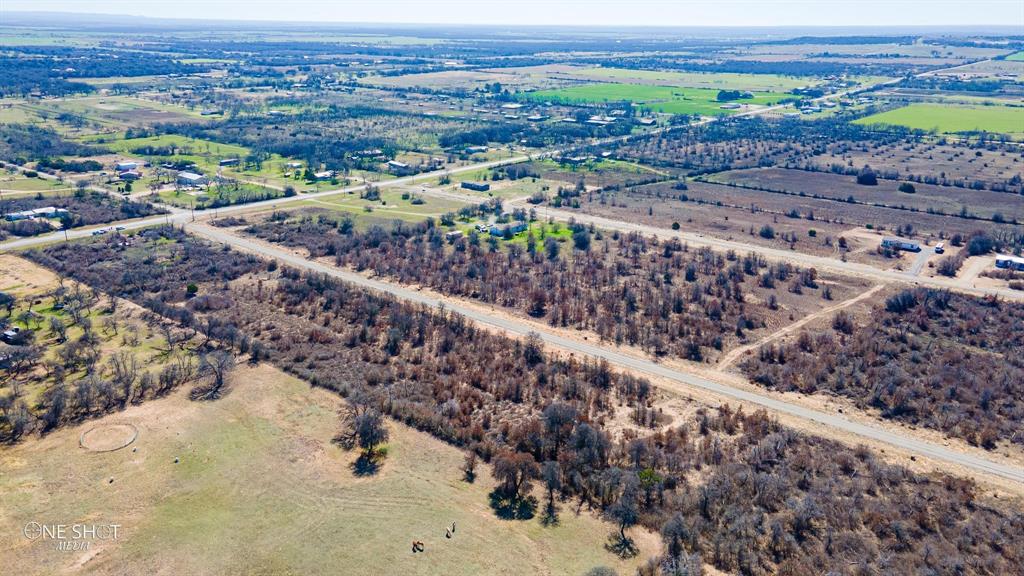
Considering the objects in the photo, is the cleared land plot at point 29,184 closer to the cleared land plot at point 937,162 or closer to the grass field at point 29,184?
the grass field at point 29,184

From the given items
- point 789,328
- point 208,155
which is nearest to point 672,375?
point 789,328

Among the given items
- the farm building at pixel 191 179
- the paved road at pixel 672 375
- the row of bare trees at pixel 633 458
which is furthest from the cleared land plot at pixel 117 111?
the row of bare trees at pixel 633 458

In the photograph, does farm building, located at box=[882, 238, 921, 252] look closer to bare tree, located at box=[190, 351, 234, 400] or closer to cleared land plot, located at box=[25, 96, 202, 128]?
bare tree, located at box=[190, 351, 234, 400]

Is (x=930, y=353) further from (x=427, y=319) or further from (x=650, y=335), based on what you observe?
(x=427, y=319)

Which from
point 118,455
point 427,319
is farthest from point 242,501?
point 427,319

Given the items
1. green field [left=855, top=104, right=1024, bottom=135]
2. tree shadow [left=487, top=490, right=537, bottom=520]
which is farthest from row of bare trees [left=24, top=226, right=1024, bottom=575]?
green field [left=855, top=104, right=1024, bottom=135]

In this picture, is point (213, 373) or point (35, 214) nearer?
point (213, 373)

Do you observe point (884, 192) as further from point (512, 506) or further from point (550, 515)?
point (512, 506)
